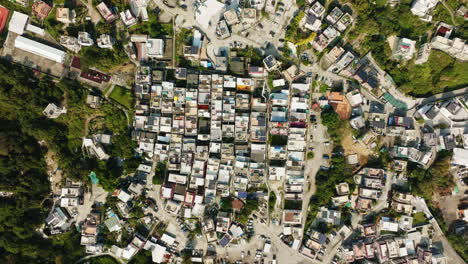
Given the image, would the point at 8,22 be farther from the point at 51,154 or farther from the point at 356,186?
the point at 356,186

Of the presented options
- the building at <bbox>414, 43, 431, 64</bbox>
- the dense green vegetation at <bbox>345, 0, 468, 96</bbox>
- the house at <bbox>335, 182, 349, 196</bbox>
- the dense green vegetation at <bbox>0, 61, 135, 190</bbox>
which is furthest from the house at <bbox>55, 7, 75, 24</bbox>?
the building at <bbox>414, 43, 431, 64</bbox>

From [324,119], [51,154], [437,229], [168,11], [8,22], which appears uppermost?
[168,11]

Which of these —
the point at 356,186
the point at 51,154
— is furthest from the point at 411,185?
the point at 51,154

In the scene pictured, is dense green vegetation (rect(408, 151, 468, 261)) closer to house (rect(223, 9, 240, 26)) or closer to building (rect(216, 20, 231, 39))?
building (rect(216, 20, 231, 39))

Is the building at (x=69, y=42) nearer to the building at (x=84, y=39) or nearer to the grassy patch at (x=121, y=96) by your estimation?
the building at (x=84, y=39)

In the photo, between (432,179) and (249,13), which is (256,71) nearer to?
(249,13)

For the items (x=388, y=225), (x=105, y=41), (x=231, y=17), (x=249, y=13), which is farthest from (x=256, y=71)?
(x=388, y=225)
